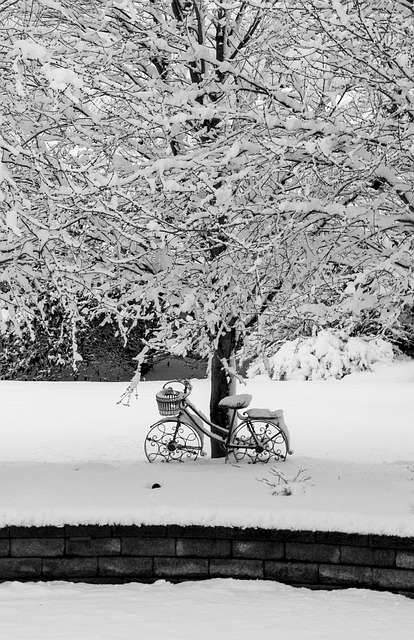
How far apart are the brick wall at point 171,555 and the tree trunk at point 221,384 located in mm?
2900

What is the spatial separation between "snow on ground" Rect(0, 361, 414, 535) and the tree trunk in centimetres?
40

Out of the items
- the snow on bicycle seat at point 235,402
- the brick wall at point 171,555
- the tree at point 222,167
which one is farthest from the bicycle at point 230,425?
the brick wall at point 171,555

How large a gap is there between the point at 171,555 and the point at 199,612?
49 centimetres

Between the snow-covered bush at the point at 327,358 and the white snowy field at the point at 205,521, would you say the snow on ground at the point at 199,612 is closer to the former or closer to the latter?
the white snowy field at the point at 205,521

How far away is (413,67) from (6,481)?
173 inches

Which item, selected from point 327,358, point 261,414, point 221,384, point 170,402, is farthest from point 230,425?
point 327,358

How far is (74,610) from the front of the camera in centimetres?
486

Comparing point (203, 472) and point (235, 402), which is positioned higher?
point (235, 402)

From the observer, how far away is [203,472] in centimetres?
668

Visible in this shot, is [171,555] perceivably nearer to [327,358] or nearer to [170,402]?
[170,402]

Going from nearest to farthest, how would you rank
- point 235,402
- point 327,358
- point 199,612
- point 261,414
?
1. point 199,612
2. point 235,402
3. point 261,414
4. point 327,358

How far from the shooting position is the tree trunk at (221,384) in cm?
819

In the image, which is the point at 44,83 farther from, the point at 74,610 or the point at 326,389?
the point at 326,389

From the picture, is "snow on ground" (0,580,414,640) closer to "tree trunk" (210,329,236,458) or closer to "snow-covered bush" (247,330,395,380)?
"tree trunk" (210,329,236,458)
